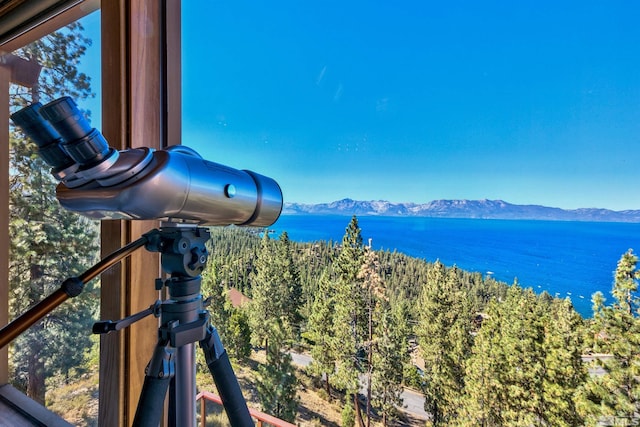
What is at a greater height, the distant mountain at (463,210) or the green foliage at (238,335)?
the distant mountain at (463,210)

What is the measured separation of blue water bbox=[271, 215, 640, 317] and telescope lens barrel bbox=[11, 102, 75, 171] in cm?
67

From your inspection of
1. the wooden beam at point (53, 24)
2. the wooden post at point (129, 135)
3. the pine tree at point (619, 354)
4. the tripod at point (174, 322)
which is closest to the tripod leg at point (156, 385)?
the tripod at point (174, 322)

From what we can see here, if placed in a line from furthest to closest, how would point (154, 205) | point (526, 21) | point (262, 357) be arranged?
1. point (262, 357)
2. point (526, 21)
3. point (154, 205)

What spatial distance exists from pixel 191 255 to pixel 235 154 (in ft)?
2.30

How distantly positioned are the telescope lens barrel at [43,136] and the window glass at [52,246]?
72 centimetres

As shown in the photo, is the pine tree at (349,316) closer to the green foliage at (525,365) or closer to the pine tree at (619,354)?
the green foliage at (525,365)

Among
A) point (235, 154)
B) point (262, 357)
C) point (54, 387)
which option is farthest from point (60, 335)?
point (235, 154)

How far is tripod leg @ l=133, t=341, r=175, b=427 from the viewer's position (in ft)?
1.56

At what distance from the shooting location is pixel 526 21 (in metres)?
0.81

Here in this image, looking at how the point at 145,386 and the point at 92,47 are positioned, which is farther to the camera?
the point at 92,47

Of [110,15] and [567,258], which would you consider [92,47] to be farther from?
[567,258]

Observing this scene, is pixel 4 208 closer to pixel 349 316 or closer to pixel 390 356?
pixel 349 316

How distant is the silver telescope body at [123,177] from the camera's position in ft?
1.15

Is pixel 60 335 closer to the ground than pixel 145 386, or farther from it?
closer to the ground
